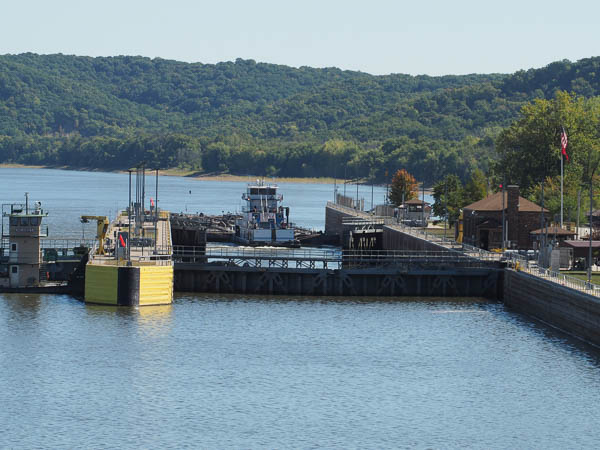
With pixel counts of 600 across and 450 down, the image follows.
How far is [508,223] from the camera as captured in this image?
10462cm

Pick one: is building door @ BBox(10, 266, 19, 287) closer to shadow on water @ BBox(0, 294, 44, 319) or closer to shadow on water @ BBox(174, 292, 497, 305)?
shadow on water @ BBox(0, 294, 44, 319)

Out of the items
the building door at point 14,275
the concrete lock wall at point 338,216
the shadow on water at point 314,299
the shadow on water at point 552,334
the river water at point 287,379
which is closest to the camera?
the river water at point 287,379

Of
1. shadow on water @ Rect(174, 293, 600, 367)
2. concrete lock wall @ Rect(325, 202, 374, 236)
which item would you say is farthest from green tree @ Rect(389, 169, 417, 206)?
shadow on water @ Rect(174, 293, 600, 367)

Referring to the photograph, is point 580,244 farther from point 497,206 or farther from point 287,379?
point 287,379

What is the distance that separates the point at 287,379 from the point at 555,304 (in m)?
22.4

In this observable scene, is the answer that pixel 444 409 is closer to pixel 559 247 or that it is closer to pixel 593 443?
pixel 593 443

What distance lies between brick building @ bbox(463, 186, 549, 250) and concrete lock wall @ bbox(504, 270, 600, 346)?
19851 millimetres

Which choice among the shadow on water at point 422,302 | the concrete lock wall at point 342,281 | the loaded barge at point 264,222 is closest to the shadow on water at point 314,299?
the shadow on water at point 422,302

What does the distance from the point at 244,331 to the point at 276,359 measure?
8.59m

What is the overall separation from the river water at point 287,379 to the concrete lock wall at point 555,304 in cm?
91

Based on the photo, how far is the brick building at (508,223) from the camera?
104000 mm

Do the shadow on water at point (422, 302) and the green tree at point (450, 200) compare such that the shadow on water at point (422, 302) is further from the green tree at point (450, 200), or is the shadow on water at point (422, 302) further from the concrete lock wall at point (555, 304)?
the green tree at point (450, 200)

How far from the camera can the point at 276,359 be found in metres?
61.2

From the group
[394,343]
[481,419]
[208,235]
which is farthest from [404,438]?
[208,235]
